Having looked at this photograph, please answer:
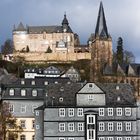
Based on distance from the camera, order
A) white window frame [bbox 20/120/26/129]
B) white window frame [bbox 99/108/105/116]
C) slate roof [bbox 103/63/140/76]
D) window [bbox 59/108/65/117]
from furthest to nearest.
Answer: slate roof [bbox 103/63/140/76] < white window frame [bbox 20/120/26/129] < white window frame [bbox 99/108/105/116] < window [bbox 59/108/65/117]

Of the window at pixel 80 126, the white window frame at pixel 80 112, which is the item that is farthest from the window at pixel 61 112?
the window at pixel 80 126

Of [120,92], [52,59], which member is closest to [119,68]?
[52,59]

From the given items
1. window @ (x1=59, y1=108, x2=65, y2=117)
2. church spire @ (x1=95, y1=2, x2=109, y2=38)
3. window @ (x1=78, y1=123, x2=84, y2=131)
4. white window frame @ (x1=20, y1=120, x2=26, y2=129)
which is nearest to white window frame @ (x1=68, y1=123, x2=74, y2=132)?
window @ (x1=78, y1=123, x2=84, y2=131)

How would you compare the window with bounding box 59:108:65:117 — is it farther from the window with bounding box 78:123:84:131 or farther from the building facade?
the window with bounding box 78:123:84:131

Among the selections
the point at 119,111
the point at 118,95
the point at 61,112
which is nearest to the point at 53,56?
the point at 118,95

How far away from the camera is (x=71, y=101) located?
84.1 m

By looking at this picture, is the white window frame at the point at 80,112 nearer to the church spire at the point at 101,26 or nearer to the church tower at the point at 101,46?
the church tower at the point at 101,46

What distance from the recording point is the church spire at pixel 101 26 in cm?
15550

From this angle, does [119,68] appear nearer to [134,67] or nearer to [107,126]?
[134,67]

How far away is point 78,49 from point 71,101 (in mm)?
102246

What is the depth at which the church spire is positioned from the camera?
156 metres

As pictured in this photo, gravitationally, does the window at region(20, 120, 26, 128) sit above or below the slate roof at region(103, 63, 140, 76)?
below

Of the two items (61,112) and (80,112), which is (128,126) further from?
(61,112)

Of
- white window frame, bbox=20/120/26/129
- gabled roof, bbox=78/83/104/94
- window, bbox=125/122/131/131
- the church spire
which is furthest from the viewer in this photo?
the church spire
